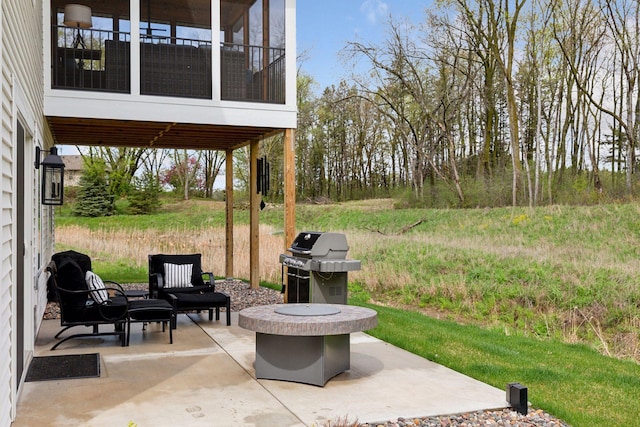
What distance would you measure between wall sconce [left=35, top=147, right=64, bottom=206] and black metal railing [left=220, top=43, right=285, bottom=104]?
3.14m

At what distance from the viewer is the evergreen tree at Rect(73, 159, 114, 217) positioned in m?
29.4

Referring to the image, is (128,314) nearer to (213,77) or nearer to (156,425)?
(156,425)

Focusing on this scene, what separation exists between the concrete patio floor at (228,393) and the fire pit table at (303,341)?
0.37 feet

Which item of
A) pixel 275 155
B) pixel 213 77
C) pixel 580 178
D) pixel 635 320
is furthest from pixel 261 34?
pixel 275 155

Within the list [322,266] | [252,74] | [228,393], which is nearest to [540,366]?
[322,266]

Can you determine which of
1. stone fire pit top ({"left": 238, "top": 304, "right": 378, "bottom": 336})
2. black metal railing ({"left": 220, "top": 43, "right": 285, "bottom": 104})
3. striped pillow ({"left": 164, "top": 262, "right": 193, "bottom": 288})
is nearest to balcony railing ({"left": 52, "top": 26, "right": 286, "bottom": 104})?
black metal railing ({"left": 220, "top": 43, "right": 285, "bottom": 104})

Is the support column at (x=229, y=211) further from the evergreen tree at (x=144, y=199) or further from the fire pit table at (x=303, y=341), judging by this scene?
the evergreen tree at (x=144, y=199)

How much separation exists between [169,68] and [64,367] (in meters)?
4.82

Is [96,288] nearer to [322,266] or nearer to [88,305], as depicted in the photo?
[88,305]

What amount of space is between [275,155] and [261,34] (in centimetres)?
2231

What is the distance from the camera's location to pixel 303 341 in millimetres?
5340

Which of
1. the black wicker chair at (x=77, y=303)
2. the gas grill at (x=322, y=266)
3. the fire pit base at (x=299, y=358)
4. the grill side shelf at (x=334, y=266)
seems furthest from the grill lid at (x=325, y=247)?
the black wicker chair at (x=77, y=303)

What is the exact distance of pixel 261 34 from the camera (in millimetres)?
10234

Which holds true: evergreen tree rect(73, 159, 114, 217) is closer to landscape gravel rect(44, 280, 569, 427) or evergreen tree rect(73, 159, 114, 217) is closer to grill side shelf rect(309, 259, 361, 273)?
grill side shelf rect(309, 259, 361, 273)
